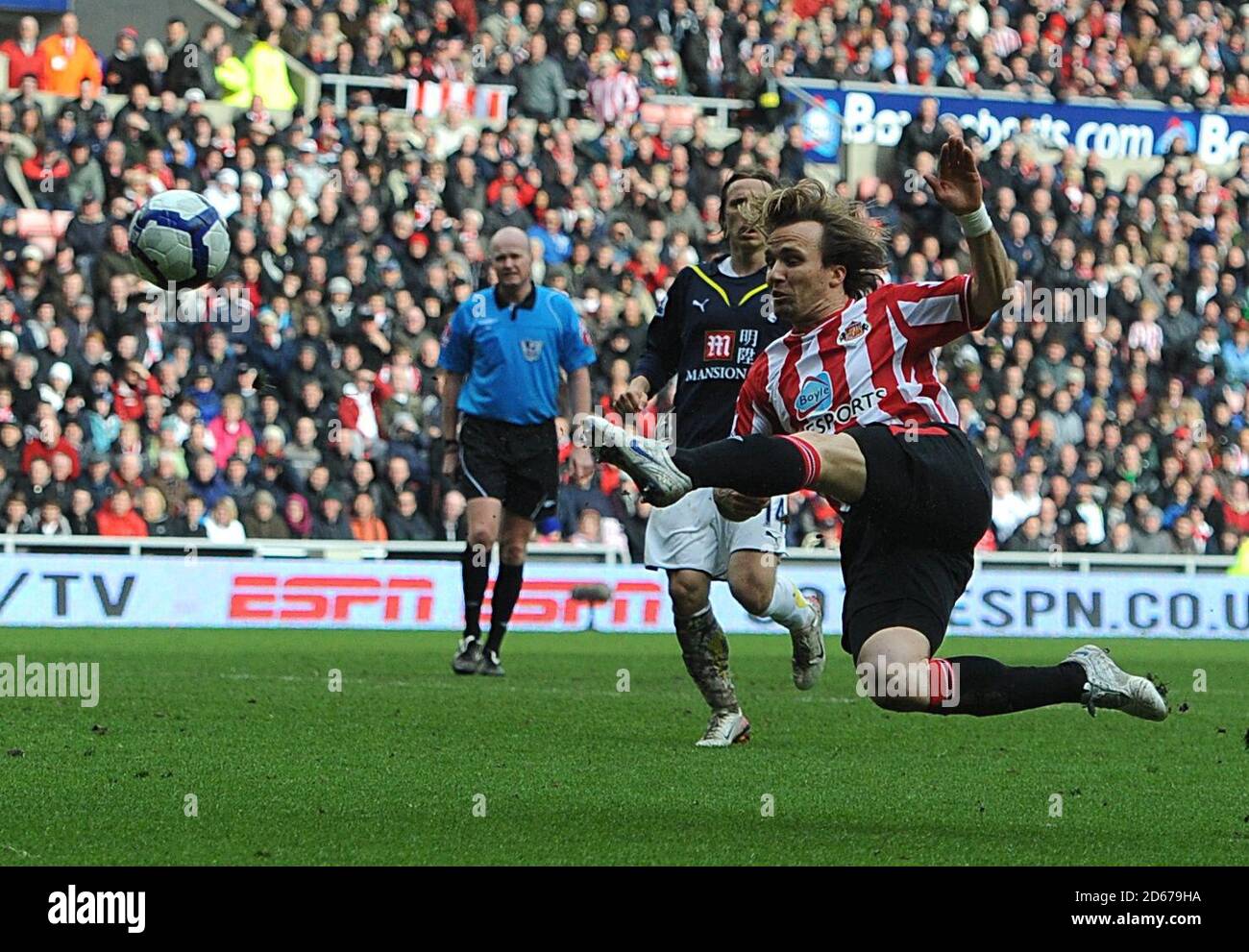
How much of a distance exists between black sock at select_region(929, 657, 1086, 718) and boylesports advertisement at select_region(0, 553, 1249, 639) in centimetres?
1014

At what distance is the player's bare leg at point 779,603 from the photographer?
9.55 m

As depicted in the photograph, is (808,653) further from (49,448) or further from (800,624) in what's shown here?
(49,448)

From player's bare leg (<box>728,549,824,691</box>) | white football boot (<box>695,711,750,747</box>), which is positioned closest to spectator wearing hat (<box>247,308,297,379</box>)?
player's bare leg (<box>728,549,824,691</box>)

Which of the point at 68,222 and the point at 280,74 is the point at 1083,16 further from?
the point at 68,222

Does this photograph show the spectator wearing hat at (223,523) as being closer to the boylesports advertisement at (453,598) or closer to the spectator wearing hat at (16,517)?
the boylesports advertisement at (453,598)

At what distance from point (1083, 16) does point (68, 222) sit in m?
13.8

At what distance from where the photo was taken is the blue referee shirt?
12.9 meters

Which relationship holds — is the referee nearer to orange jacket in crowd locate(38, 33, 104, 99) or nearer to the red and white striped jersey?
the red and white striped jersey

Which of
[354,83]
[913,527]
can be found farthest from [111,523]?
[913,527]

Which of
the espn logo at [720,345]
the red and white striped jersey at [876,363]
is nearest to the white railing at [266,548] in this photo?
the espn logo at [720,345]

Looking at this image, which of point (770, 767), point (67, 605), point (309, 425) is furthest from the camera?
point (309, 425)

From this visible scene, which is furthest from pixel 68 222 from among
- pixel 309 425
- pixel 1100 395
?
pixel 1100 395

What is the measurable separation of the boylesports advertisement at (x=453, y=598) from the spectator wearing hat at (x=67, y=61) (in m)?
5.51
